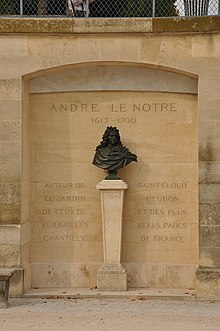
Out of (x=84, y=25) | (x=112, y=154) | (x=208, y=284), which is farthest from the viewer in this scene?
(x=112, y=154)

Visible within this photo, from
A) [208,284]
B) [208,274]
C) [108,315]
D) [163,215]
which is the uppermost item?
[163,215]

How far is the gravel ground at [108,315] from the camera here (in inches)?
455

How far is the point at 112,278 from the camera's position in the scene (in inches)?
568

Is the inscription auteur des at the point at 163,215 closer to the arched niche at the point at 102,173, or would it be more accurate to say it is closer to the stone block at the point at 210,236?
the arched niche at the point at 102,173

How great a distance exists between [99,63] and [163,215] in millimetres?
3038

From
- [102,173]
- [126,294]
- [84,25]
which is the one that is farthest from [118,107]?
[126,294]

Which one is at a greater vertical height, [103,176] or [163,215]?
[103,176]

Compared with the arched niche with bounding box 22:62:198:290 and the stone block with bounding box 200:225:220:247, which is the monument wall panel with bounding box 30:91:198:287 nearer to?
the arched niche with bounding box 22:62:198:290

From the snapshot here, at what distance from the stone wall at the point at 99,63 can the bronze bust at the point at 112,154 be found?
4.26 feet

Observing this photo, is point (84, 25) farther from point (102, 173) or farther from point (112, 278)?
point (112, 278)

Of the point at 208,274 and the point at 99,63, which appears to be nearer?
the point at 208,274

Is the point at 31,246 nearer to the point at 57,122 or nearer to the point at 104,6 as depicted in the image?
the point at 57,122

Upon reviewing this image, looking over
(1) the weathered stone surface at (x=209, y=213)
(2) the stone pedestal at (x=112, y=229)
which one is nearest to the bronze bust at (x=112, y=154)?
(2) the stone pedestal at (x=112, y=229)

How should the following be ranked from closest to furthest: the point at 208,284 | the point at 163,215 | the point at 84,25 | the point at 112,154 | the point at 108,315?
the point at 108,315, the point at 208,284, the point at 84,25, the point at 112,154, the point at 163,215
